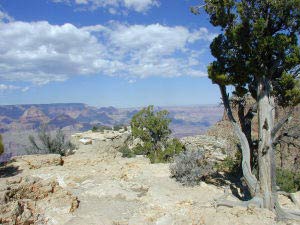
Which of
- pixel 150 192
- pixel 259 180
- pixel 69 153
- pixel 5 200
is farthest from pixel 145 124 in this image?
pixel 5 200

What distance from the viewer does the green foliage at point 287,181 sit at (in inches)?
540

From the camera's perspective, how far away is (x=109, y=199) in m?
11.2

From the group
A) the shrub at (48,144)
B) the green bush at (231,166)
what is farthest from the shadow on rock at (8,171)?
the green bush at (231,166)

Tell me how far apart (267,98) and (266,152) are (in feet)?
5.40

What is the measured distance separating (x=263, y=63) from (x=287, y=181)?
18.8 feet

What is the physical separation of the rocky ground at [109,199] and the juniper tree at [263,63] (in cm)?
123

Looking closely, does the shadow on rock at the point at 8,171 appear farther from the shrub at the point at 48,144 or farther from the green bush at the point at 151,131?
the green bush at the point at 151,131

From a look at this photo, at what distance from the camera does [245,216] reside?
9594 millimetres

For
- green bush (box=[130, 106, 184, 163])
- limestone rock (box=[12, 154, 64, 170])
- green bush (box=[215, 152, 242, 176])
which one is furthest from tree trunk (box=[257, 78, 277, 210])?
green bush (box=[130, 106, 184, 163])

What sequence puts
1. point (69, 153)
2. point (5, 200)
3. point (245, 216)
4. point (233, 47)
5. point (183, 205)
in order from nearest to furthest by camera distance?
point (5, 200) → point (245, 216) → point (183, 205) → point (233, 47) → point (69, 153)

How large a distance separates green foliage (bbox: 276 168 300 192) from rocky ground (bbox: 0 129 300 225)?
0.90 m

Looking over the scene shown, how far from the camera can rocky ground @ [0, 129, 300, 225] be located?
9164 millimetres

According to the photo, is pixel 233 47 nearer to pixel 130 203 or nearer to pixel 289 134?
pixel 289 134

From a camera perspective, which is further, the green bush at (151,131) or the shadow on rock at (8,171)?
the green bush at (151,131)
